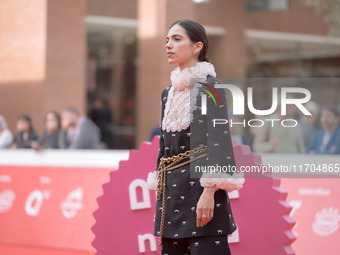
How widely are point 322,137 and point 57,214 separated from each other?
4.04m

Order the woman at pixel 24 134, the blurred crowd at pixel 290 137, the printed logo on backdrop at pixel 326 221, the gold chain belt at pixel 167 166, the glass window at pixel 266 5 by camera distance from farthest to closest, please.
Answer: the glass window at pixel 266 5 < the woman at pixel 24 134 < the blurred crowd at pixel 290 137 < the printed logo on backdrop at pixel 326 221 < the gold chain belt at pixel 167 166

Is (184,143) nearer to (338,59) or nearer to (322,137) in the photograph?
(322,137)

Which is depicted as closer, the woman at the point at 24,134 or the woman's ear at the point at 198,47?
the woman's ear at the point at 198,47

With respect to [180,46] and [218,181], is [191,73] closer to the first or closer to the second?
[180,46]

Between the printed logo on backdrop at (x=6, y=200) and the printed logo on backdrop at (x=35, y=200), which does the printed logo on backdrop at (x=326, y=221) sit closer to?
the printed logo on backdrop at (x=35, y=200)

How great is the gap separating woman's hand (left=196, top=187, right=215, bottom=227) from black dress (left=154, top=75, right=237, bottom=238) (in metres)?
0.07

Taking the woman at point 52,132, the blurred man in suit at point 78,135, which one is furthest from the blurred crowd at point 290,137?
the woman at point 52,132

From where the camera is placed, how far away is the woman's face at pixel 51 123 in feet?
36.4

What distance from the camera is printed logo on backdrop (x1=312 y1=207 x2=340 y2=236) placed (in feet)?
21.5

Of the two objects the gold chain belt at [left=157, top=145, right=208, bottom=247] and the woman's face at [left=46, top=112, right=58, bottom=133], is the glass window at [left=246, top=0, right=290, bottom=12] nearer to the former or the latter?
the woman's face at [left=46, top=112, right=58, bottom=133]

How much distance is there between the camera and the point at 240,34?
21500mm

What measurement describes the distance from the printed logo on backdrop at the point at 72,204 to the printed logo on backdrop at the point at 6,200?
936 millimetres

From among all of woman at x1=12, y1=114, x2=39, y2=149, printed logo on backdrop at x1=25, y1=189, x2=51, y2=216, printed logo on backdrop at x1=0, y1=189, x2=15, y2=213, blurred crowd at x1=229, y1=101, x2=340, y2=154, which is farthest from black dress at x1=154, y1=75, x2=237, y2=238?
woman at x1=12, y1=114, x2=39, y2=149

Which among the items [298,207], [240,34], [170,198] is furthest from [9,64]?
[170,198]
